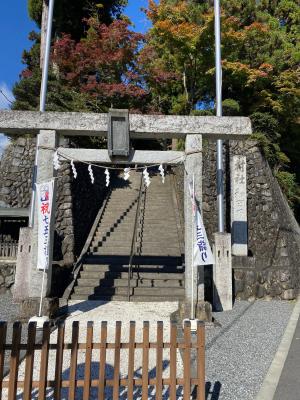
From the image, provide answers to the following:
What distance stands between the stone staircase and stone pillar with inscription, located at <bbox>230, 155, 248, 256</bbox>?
1675mm

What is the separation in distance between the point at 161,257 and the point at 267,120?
23.4ft

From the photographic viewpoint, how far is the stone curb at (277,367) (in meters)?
3.87

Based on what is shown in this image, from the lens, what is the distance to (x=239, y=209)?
34.0 ft

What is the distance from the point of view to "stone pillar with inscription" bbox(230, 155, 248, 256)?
10289 mm

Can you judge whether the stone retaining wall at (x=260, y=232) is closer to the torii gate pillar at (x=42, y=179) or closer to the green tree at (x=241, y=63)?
the green tree at (x=241, y=63)

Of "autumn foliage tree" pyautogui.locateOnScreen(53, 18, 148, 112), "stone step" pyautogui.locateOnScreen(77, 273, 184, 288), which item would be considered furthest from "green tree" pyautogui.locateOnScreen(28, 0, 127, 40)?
"stone step" pyautogui.locateOnScreen(77, 273, 184, 288)

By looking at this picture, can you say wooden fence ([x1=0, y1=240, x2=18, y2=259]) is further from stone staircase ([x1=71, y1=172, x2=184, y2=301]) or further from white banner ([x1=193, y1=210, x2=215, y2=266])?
white banner ([x1=193, y1=210, x2=215, y2=266])

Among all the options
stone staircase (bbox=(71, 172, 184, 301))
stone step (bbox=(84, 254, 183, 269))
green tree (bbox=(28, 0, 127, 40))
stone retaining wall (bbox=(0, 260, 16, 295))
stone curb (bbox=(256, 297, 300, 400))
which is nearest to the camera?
stone curb (bbox=(256, 297, 300, 400))

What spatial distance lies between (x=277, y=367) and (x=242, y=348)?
0.90 m

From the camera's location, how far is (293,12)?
1783 cm

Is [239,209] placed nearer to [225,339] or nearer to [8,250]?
[225,339]

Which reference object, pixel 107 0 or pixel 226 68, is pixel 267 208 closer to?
pixel 226 68

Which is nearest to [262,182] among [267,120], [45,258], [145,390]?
[267,120]

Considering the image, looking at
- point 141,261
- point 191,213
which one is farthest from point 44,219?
point 141,261
